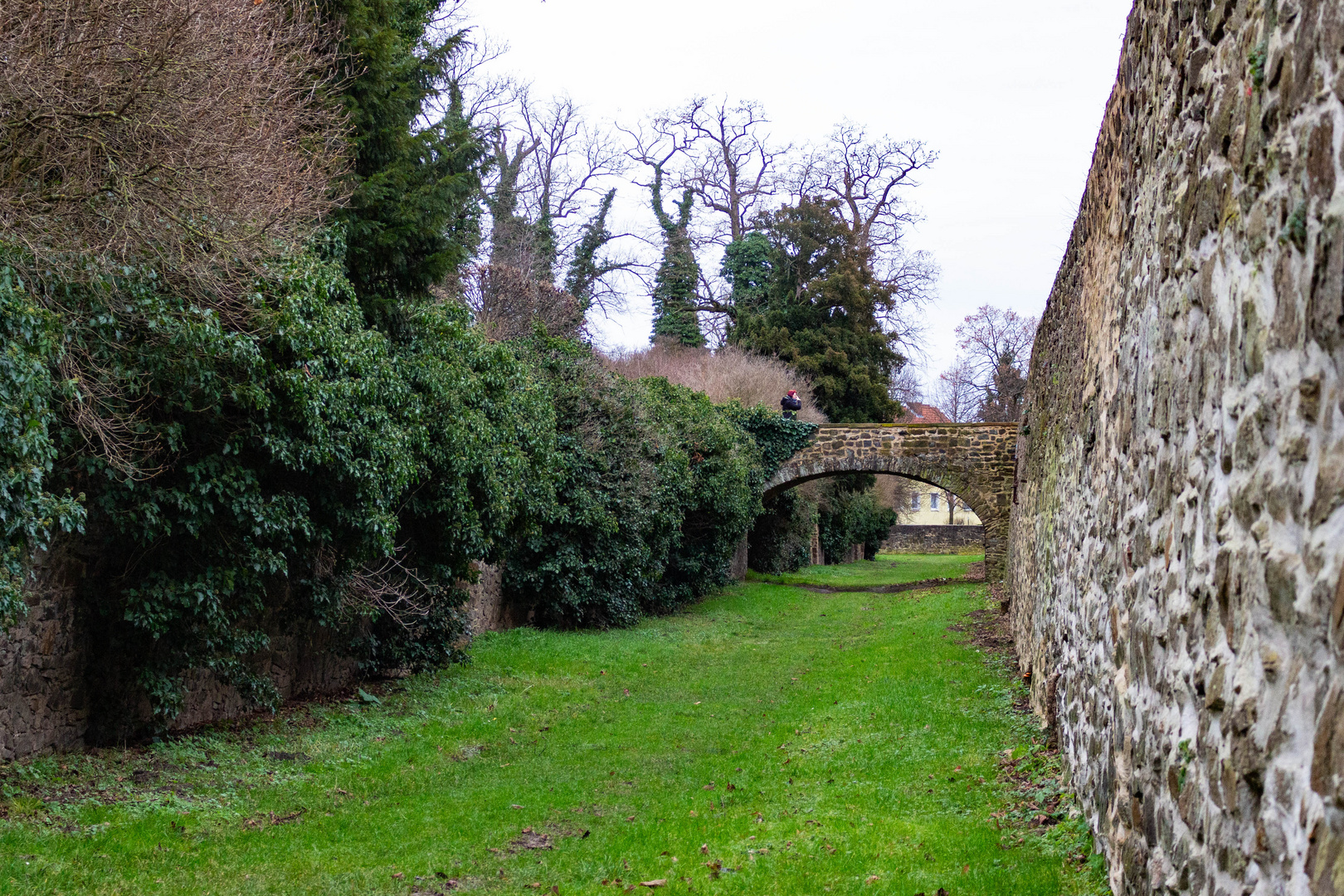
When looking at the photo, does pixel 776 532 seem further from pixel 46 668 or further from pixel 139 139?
pixel 139 139

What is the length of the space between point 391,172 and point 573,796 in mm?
7056

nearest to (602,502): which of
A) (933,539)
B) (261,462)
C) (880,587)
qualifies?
(261,462)

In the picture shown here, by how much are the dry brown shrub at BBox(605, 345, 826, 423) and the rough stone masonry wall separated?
73.2 feet

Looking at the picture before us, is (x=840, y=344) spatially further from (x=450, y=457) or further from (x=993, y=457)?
(x=450, y=457)

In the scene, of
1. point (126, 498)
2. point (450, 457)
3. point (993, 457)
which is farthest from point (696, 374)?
point (126, 498)

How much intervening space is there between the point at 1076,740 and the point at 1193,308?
3.27 meters

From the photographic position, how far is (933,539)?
4841 cm

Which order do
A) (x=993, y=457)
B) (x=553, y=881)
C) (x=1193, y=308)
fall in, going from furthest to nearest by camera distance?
(x=993, y=457) → (x=553, y=881) → (x=1193, y=308)

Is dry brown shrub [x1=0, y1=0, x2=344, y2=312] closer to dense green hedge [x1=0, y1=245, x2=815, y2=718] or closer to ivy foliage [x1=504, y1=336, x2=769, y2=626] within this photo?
dense green hedge [x1=0, y1=245, x2=815, y2=718]

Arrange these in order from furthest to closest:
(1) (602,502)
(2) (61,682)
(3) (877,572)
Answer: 1. (3) (877,572)
2. (1) (602,502)
3. (2) (61,682)

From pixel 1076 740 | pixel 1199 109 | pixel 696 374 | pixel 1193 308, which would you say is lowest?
pixel 1076 740

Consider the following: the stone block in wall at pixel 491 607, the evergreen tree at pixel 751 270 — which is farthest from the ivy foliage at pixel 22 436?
the evergreen tree at pixel 751 270

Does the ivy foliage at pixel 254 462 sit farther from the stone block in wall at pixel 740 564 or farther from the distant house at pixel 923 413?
the distant house at pixel 923 413

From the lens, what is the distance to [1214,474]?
307 centimetres
